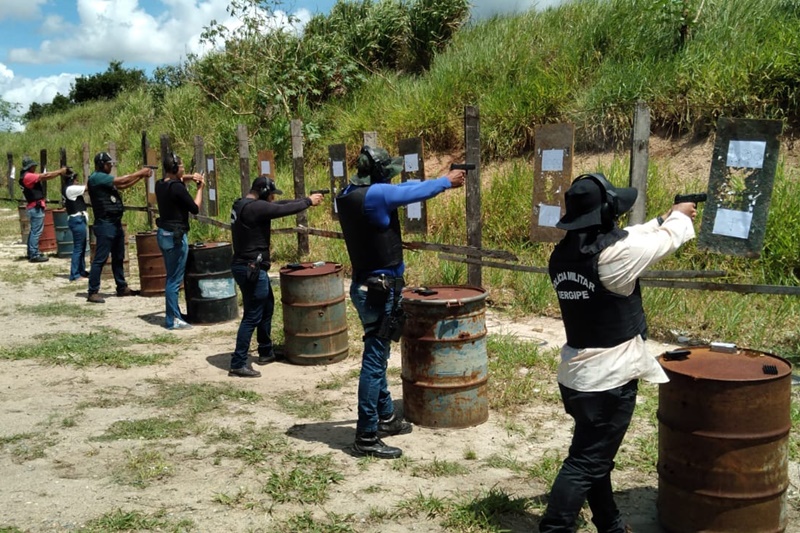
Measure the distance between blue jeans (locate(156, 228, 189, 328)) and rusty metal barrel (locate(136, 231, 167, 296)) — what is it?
1.68m

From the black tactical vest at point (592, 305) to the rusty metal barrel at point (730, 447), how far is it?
49 centimetres

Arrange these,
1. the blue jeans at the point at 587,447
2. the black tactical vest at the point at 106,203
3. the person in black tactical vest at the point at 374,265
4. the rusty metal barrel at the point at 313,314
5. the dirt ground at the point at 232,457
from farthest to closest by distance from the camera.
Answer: the black tactical vest at the point at 106,203 < the rusty metal barrel at the point at 313,314 < the person in black tactical vest at the point at 374,265 < the dirt ground at the point at 232,457 < the blue jeans at the point at 587,447

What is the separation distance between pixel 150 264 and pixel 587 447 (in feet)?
27.6

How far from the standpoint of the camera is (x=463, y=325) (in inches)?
203

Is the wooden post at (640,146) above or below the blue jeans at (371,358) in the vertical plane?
above

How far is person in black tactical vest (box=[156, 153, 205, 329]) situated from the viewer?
8.41 m

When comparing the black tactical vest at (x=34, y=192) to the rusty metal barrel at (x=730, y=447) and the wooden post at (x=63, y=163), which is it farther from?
Result: the rusty metal barrel at (x=730, y=447)

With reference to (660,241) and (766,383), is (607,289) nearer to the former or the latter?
(660,241)

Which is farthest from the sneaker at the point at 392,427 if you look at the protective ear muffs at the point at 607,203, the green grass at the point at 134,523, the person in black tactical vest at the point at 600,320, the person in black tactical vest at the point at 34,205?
the person in black tactical vest at the point at 34,205

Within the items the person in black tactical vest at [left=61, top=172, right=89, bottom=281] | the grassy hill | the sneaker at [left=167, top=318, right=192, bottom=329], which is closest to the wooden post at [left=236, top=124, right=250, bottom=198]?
the grassy hill

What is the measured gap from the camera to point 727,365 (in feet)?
12.1

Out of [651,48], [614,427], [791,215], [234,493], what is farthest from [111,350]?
[651,48]

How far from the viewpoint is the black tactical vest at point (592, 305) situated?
3295 mm

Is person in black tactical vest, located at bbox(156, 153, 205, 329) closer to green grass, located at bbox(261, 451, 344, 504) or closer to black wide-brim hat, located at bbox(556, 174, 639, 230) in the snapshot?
green grass, located at bbox(261, 451, 344, 504)
